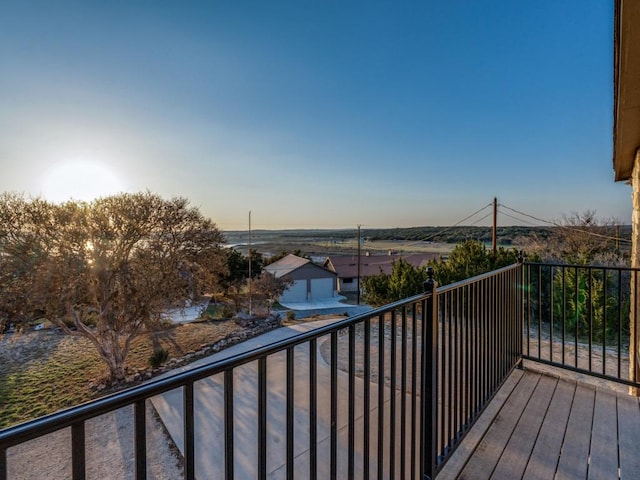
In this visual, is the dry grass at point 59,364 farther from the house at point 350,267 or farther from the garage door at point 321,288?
the house at point 350,267

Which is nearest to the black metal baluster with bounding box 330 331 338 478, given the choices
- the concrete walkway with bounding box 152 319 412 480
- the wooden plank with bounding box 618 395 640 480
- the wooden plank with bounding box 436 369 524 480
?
the wooden plank with bounding box 436 369 524 480

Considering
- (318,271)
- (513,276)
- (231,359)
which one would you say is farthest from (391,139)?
(318,271)

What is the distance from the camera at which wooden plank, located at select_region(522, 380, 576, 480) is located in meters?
1.58

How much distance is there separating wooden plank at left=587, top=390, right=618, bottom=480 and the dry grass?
681cm

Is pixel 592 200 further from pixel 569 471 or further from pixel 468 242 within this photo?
pixel 569 471

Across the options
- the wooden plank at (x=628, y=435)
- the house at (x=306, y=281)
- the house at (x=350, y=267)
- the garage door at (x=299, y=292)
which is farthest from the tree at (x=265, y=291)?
the wooden plank at (x=628, y=435)

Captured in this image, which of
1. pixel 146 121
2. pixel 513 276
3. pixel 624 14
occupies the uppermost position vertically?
pixel 146 121

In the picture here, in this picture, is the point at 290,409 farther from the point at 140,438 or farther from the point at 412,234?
the point at 412,234

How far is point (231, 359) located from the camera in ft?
2.37

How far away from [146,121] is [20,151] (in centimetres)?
368

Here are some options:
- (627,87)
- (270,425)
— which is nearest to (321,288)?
(270,425)

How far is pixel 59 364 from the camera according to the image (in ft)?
28.5

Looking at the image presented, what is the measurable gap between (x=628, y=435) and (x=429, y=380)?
4.72ft

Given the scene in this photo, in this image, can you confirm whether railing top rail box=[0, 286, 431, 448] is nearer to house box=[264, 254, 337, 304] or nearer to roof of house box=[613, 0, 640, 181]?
roof of house box=[613, 0, 640, 181]
